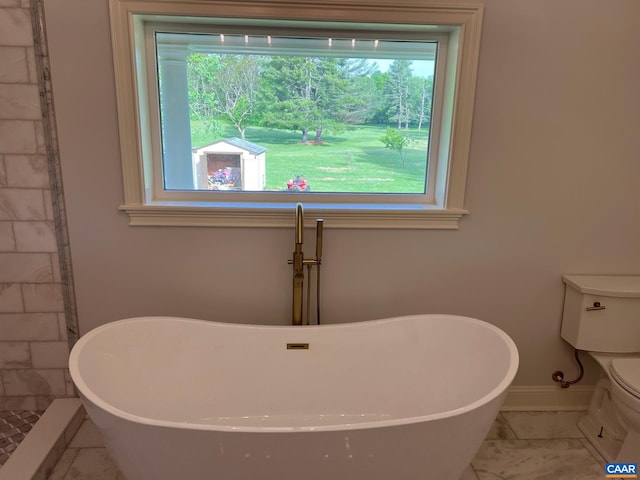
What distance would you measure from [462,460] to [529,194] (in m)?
1.23

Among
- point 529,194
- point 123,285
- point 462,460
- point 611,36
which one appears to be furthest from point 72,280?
point 611,36

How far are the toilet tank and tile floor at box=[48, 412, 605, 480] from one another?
45 cm

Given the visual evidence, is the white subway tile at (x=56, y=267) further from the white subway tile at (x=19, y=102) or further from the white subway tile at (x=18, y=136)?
the white subway tile at (x=19, y=102)

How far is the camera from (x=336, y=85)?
2.06 meters

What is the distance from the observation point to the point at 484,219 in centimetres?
204

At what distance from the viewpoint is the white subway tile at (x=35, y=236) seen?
191 centimetres

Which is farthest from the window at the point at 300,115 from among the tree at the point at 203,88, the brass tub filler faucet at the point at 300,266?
the brass tub filler faucet at the point at 300,266

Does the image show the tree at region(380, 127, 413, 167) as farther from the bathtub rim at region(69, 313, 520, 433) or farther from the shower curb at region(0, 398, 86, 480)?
the shower curb at region(0, 398, 86, 480)

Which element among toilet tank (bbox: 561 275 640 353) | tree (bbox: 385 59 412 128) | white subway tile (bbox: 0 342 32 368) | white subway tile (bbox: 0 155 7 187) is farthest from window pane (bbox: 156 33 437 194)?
white subway tile (bbox: 0 342 32 368)

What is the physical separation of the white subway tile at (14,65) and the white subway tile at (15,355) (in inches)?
46.9

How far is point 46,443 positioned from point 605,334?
8.28 ft

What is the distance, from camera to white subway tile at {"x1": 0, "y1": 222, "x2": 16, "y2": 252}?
74.9 inches

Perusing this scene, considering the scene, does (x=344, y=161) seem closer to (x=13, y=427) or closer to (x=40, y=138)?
(x=40, y=138)

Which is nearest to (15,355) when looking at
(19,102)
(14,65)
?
(19,102)
